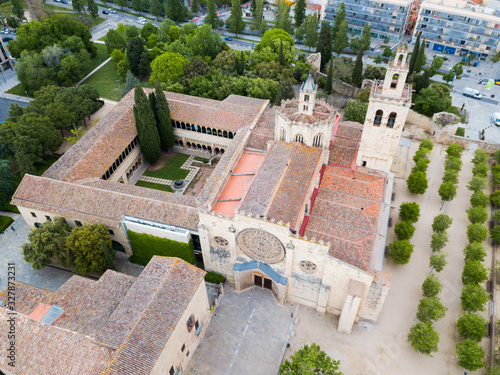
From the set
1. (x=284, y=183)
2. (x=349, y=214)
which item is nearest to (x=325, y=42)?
(x=349, y=214)

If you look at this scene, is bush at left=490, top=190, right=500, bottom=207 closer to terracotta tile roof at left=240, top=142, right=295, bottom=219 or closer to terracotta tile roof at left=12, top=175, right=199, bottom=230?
terracotta tile roof at left=240, top=142, right=295, bottom=219

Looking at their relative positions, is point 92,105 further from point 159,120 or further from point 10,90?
point 10,90

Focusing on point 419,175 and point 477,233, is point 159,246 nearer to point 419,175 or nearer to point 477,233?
point 419,175

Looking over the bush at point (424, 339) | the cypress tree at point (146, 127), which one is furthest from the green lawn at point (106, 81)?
the bush at point (424, 339)

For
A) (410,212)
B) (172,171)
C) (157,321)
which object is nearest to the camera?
(157,321)

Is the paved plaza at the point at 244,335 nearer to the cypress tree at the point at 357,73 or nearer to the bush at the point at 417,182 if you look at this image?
the bush at the point at 417,182

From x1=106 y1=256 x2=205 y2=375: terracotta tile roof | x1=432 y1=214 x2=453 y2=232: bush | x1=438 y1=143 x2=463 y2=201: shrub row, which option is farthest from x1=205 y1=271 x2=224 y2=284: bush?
x1=438 y1=143 x2=463 y2=201: shrub row

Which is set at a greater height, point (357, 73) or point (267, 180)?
point (267, 180)
